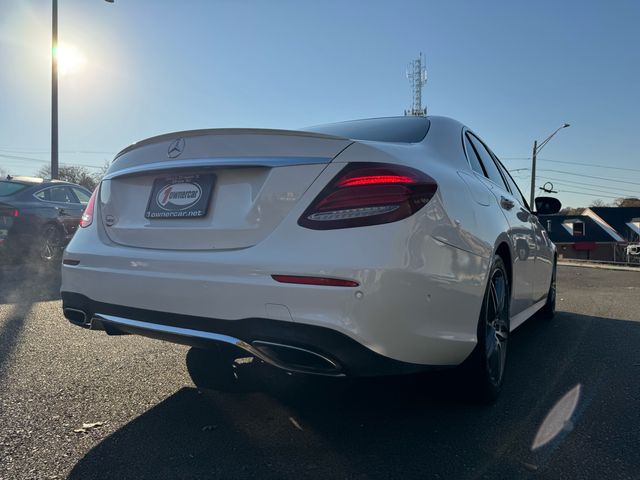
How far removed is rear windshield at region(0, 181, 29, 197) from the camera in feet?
27.5

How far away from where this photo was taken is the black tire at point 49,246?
867 cm

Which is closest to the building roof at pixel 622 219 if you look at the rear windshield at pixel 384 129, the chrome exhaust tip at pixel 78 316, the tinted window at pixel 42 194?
the tinted window at pixel 42 194

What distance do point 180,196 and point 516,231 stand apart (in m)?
2.30

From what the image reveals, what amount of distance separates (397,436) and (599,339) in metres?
3.03

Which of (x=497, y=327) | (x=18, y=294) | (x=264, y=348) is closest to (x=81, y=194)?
(x=18, y=294)

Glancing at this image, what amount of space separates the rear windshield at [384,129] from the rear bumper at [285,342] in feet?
3.90

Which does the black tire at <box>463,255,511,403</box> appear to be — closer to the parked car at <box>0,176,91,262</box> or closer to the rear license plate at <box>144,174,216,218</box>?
the rear license plate at <box>144,174,216,218</box>

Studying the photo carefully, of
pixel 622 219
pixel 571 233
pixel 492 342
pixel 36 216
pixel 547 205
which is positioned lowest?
pixel 492 342

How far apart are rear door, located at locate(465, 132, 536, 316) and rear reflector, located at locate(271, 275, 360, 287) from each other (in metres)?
1.70

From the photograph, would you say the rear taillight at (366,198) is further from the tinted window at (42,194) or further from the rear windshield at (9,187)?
the tinted window at (42,194)

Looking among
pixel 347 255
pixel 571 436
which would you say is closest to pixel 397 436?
pixel 571 436

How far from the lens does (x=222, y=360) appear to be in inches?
144

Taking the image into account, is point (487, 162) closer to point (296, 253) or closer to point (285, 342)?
point (296, 253)

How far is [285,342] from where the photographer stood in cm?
212
